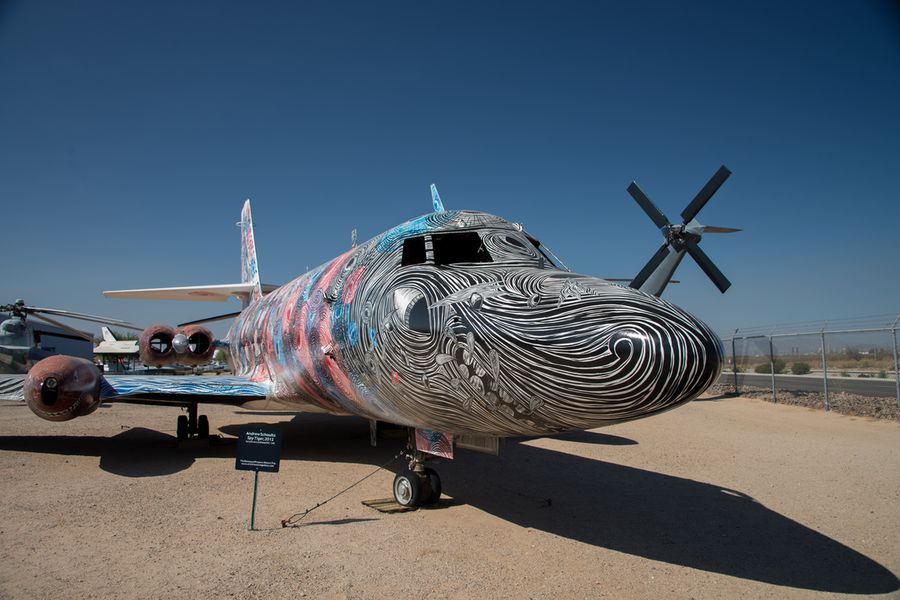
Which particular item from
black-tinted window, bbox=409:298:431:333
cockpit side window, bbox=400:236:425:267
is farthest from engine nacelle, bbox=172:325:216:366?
black-tinted window, bbox=409:298:431:333

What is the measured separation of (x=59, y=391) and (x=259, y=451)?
4149 mm

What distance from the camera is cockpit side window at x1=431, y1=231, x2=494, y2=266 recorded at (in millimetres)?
5270

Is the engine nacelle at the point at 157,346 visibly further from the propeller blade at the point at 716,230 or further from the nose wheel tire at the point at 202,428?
the propeller blade at the point at 716,230

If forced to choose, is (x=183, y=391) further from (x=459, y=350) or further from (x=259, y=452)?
(x=459, y=350)

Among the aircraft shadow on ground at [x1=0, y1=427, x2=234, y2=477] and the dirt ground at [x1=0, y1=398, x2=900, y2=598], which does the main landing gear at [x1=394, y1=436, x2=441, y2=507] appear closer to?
the dirt ground at [x1=0, y1=398, x2=900, y2=598]

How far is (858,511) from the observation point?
21.9ft

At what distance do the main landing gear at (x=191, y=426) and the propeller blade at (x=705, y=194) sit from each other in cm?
2013

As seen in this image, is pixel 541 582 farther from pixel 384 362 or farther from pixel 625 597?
pixel 384 362

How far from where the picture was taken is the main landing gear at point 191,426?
11.0 meters

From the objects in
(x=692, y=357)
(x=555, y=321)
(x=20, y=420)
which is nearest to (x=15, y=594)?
(x=555, y=321)

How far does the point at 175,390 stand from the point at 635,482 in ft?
24.8

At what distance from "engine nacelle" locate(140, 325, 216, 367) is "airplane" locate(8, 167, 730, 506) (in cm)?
418

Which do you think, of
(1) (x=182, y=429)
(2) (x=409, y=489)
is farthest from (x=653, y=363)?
(1) (x=182, y=429)

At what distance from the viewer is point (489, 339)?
13.0 feet
